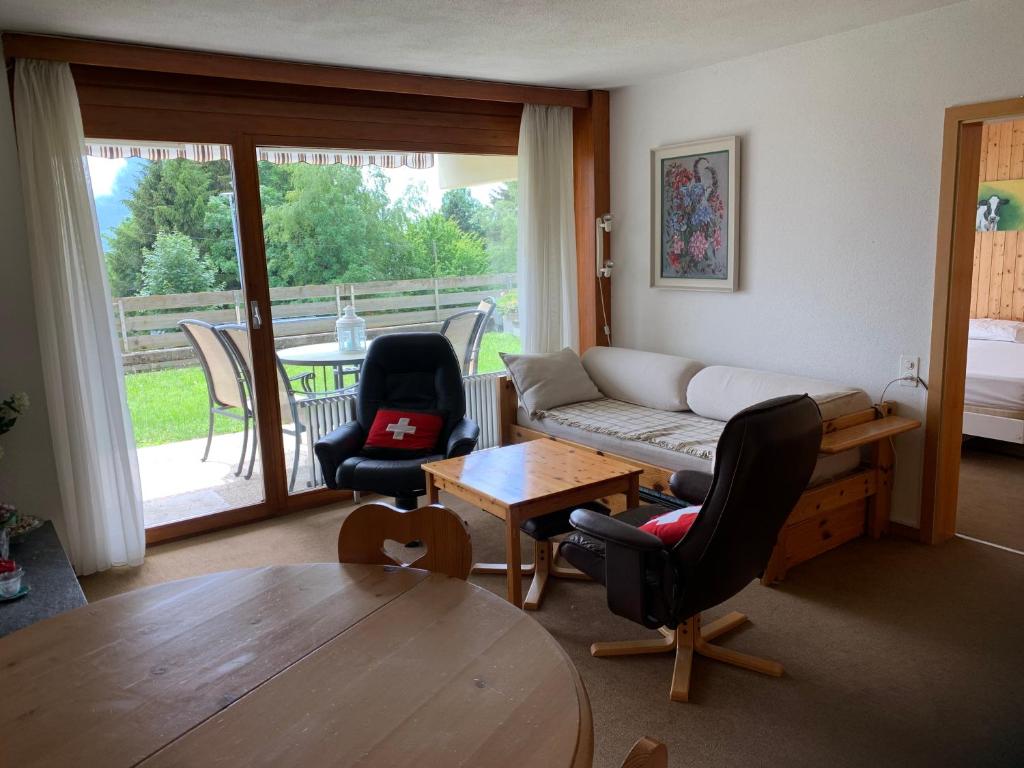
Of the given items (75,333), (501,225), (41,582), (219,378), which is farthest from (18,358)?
(501,225)

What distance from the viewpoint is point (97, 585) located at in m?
3.55

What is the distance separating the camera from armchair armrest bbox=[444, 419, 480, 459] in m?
3.82

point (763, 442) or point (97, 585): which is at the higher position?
point (763, 442)

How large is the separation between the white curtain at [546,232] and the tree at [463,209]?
0.93 ft

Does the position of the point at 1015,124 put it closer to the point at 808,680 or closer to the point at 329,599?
the point at 808,680

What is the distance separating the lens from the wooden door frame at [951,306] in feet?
11.1

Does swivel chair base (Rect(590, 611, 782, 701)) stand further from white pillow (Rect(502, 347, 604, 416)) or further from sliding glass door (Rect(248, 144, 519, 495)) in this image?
sliding glass door (Rect(248, 144, 519, 495))

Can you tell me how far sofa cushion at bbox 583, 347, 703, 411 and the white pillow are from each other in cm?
11

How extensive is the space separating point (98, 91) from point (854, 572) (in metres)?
3.98

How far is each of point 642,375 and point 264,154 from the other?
7.80 feet

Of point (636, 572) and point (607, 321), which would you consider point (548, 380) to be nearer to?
point (607, 321)

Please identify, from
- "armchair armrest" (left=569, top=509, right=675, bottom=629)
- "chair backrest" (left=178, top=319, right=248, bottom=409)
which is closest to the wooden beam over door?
"chair backrest" (left=178, top=319, right=248, bottom=409)

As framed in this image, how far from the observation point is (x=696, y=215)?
4586 millimetres

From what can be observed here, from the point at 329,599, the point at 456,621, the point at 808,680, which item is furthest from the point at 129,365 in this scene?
the point at 808,680
